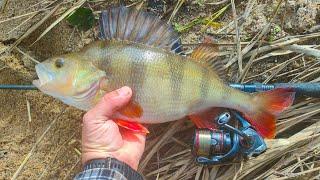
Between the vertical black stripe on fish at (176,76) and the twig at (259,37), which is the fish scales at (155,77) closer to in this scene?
the vertical black stripe on fish at (176,76)

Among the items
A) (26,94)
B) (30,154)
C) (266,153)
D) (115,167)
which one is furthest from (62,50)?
(266,153)

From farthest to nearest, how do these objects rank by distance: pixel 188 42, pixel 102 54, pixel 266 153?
pixel 188 42 < pixel 266 153 < pixel 102 54

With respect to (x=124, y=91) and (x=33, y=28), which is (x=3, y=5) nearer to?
(x=33, y=28)

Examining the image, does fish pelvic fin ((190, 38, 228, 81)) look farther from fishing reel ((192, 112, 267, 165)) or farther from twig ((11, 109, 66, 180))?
twig ((11, 109, 66, 180))

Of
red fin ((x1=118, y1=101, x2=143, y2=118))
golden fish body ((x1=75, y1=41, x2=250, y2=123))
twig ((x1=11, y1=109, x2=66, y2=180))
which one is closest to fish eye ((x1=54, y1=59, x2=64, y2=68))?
golden fish body ((x1=75, y1=41, x2=250, y2=123))

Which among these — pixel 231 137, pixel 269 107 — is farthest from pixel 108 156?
pixel 269 107

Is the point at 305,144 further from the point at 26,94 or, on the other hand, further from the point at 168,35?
the point at 26,94

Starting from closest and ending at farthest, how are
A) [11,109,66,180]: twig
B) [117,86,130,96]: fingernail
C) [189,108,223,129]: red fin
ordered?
[117,86,130,96]: fingernail → [189,108,223,129]: red fin → [11,109,66,180]: twig

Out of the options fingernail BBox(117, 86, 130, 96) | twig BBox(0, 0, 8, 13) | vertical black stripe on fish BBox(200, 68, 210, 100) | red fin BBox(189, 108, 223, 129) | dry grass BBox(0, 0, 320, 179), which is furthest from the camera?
twig BBox(0, 0, 8, 13)
